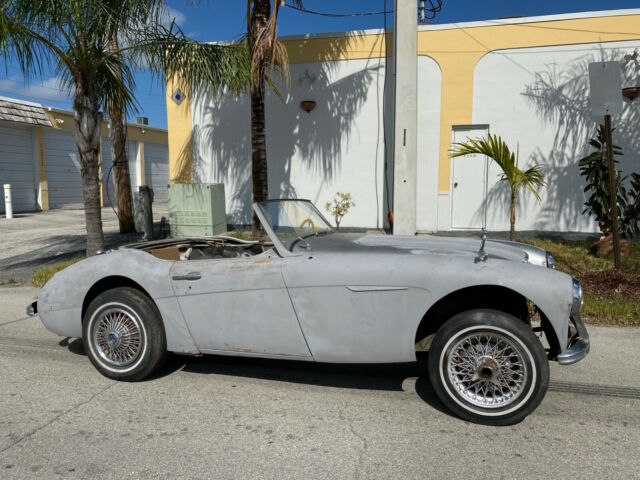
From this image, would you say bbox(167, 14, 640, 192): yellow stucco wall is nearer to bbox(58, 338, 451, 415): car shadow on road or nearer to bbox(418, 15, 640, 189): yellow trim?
bbox(418, 15, 640, 189): yellow trim

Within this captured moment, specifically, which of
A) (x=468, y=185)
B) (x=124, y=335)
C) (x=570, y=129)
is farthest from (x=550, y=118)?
(x=124, y=335)

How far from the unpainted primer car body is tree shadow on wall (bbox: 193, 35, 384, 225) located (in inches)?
340

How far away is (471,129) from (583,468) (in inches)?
394

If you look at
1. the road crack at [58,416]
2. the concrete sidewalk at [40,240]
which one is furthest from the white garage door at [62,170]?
the road crack at [58,416]

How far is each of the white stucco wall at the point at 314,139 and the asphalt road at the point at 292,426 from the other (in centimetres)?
849

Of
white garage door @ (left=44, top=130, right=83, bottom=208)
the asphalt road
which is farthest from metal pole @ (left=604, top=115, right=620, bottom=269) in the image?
white garage door @ (left=44, top=130, right=83, bottom=208)

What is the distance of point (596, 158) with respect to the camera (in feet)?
27.9

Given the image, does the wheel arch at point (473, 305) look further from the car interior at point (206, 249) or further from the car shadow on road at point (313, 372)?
the car interior at point (206, 249)

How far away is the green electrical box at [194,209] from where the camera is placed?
37.9ft

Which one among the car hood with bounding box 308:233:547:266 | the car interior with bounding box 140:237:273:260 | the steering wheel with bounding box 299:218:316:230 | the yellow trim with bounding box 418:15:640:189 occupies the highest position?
the yellow trim with bounding box 418:15:640:189

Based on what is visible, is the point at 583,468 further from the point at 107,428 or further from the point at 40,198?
the point at 40,198

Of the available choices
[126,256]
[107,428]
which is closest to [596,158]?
[126,256]

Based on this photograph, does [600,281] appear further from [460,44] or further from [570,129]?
[460,44]

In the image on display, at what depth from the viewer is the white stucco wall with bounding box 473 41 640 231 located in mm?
10984
